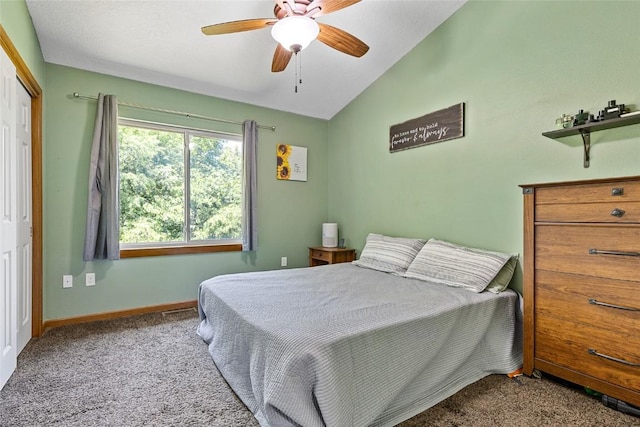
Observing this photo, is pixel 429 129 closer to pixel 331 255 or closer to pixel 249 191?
pixel 331 255

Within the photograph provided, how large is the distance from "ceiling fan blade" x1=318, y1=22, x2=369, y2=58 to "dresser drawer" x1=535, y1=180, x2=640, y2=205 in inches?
58.0

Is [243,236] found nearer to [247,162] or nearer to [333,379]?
[247,162]

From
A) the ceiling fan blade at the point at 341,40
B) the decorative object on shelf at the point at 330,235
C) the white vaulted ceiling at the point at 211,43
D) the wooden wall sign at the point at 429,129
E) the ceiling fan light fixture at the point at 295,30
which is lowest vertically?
the decorative object on shelf at the point at 330,235

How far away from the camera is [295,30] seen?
181 centimetres

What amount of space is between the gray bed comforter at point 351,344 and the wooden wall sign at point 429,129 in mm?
1367

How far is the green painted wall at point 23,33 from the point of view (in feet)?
6.16

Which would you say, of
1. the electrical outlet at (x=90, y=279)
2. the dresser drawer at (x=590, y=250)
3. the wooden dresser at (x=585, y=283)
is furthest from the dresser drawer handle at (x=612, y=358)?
the electrical outlet at (x=90, y=279)

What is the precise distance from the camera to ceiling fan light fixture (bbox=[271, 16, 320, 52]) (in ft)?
5.86

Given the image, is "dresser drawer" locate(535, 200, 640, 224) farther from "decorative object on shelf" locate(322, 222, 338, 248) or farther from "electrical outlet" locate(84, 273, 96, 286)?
"electrical outlet" locate(84, 273, 96, 286)

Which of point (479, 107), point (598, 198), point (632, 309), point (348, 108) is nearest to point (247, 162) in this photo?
point (348, 108)

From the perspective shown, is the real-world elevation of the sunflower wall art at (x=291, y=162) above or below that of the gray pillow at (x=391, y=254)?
above

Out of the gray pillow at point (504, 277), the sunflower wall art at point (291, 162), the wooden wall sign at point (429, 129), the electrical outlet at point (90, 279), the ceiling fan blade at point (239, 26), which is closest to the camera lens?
the ceiling fan blade at point (239, 26)

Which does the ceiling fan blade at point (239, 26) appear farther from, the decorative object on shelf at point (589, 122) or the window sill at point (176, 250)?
the window sill at point (176, 250)

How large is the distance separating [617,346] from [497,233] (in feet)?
3.34
